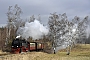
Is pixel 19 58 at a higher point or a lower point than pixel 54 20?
lower

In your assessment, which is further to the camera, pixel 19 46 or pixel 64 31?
pixel 64 31

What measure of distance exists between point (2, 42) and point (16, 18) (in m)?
11.6

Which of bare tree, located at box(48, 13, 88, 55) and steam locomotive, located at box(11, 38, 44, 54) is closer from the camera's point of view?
steam locomotive, located at box(11, 38, 44, 54)

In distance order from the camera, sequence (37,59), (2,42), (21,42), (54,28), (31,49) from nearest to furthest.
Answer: (37,59), (21,42), (31,49), (54,28), (2,42)

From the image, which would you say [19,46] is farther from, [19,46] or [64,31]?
[64,31]

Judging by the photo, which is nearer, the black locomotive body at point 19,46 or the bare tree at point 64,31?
the black locomotive body at point 19,46

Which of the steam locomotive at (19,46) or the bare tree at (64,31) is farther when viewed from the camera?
the bare tree at (64,31)

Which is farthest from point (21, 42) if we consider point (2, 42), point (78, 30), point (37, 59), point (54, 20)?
point (2, 42)

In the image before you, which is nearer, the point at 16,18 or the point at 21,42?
the point at 21,42

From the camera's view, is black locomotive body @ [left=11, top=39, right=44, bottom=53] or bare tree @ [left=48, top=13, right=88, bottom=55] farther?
bare tree @ [left=48, top=13, right=88, bottom=55]

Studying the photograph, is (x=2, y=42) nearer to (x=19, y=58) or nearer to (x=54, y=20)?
(x=54, y=20)

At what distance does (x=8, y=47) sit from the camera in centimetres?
5969

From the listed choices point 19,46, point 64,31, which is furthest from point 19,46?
point 64,31

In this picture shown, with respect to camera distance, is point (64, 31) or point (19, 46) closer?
point (19, 46)
